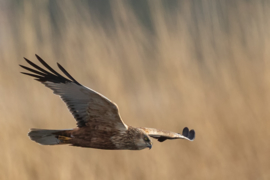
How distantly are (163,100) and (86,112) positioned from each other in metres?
0.77

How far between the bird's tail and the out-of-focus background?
0.07 metres

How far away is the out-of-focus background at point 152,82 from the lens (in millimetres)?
3189

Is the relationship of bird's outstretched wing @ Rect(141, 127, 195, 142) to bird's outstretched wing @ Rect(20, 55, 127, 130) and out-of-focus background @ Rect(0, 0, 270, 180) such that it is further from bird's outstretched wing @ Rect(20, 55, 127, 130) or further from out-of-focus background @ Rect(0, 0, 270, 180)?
bird's outstretched wing @ Rect(20, 55, 127, 130)

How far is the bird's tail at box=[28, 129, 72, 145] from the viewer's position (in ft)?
10.2

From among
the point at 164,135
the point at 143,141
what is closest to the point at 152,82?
the point at 164,135

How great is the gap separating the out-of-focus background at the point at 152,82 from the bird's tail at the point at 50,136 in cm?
7

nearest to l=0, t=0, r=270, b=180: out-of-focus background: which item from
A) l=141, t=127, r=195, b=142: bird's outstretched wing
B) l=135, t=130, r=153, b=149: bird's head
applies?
l=141, t=127, r=195, b=142: bird's outstretched wing

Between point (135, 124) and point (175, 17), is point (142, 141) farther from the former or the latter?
point (175, 17)

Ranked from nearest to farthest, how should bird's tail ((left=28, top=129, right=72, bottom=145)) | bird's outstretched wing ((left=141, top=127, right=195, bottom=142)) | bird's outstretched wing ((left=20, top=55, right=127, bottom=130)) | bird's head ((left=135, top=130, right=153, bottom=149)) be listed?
bird's outstretched wing ((left=20, top=55, right=127, bottom=130)), bird's tail ((left=28, top=129, right=72, bottom=145)), bird's head ((left=135, top=130, right=153, bottom=149)), bird's outstretched wing ((left=141, top=127, right=195, bottom=142))

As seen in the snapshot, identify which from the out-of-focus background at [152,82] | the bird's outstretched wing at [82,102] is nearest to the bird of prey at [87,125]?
the bird's outstretched wing at [82,102]

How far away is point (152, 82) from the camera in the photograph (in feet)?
11.7

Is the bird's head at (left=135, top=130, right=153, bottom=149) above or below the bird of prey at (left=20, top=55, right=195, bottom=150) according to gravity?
below

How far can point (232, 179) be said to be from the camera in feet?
12.0

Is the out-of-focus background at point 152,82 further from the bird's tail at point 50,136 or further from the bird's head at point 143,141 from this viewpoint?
the bird's head at point 143,141
